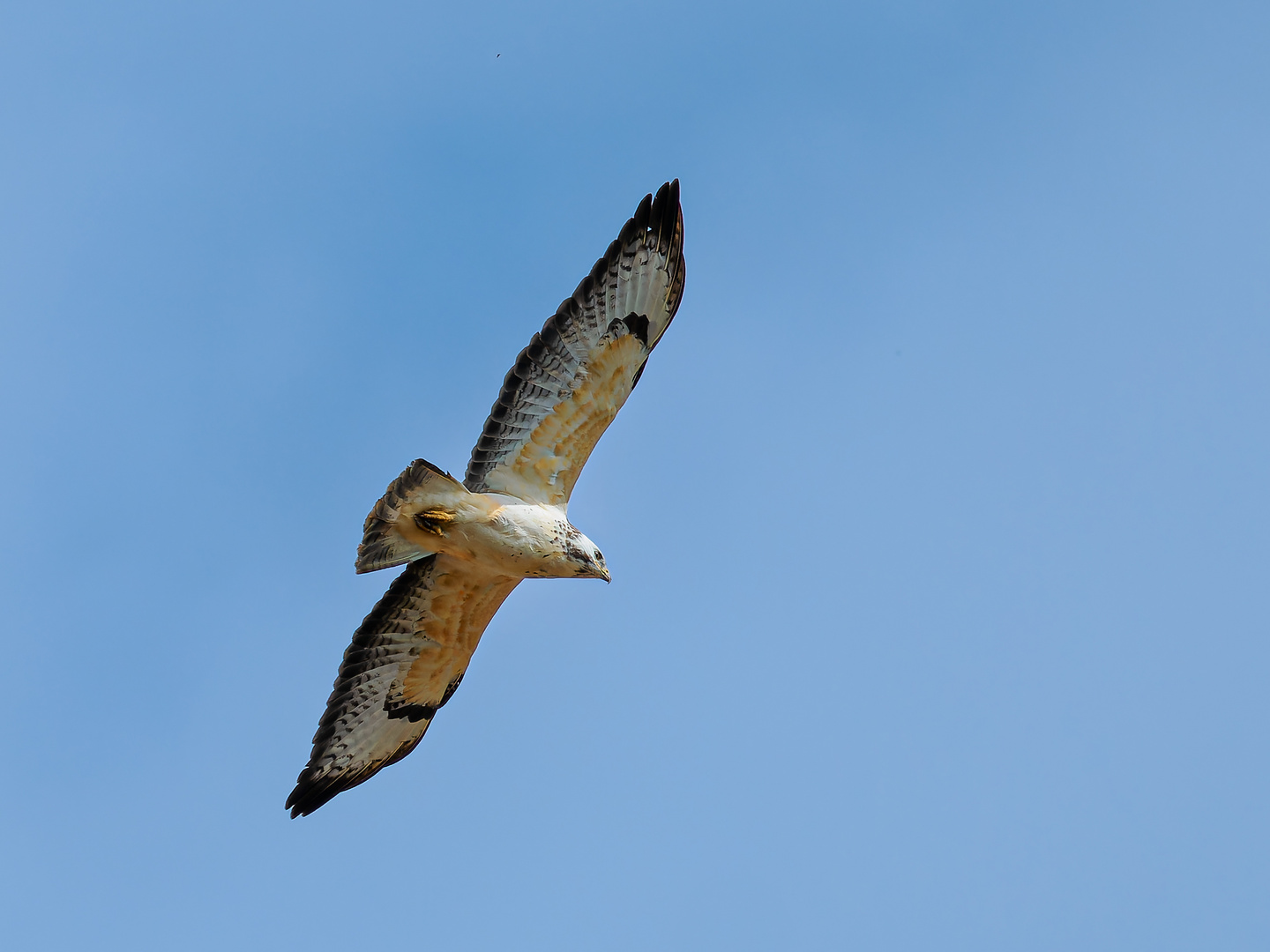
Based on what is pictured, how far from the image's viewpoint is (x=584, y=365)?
35.2ft

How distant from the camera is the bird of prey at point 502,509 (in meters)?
10.5

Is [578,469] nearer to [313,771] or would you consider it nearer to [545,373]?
Answer: [545,373]

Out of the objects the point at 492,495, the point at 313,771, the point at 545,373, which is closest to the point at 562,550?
the point at 492,495

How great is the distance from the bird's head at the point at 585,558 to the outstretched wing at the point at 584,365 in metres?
0.61

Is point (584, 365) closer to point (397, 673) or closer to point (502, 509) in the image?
point (502, 509)

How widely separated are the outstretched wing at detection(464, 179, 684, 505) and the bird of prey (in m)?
0.01

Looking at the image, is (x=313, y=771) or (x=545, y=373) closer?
(x=545, y=373)

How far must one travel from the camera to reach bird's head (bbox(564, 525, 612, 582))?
10469 mm

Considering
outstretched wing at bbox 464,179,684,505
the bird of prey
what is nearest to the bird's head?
the bird of prey

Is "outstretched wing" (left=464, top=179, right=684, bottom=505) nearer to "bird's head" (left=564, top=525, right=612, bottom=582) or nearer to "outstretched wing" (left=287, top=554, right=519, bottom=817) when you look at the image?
"bird's head" (left=564, top=525, right=612, bottom=582)

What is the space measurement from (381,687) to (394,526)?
6.36 feet

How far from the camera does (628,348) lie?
1067 centimetres

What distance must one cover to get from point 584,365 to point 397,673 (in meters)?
3.33

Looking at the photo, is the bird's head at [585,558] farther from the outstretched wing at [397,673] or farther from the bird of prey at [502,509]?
the outstretched wing at [397,673]
